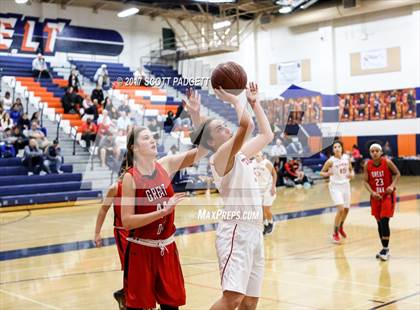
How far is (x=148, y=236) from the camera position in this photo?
3389 mm

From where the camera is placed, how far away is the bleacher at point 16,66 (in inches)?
699

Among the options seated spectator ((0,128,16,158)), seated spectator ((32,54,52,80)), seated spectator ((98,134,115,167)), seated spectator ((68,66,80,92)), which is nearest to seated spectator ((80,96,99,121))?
seated spectator ((68,66,80,92))

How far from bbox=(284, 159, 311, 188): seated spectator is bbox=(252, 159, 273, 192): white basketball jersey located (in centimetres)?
893

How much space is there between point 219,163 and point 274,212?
8566mm

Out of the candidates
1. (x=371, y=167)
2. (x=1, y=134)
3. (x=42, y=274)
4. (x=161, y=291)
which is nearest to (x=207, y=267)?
(x=42, y=274)

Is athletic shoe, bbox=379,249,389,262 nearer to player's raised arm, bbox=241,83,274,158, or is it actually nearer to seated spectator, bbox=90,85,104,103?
player's raised arm, bbox=241,83,274,158

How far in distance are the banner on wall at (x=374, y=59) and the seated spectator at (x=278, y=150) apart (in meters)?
7.94

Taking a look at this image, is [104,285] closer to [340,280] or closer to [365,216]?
[340,280]

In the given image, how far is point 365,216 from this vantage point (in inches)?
433

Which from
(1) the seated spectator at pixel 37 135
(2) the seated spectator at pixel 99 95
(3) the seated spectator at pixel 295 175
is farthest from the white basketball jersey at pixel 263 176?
(3) the seated spectator at pixel 295 175

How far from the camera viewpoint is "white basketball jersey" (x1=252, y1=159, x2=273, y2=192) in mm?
8656

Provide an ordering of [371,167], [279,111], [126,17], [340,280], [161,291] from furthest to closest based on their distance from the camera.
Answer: [126,17] → [279,111] → [371,167] → [340,280] → [161,291]

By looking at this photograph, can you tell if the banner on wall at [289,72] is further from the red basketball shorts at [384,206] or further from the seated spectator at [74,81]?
the red basketball shorts at [384,206]

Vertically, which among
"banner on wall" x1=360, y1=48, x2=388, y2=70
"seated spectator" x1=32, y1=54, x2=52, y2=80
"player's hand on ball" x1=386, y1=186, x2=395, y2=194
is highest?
"banner on wall" x1=360, y1=48, x2=388, y2=70
